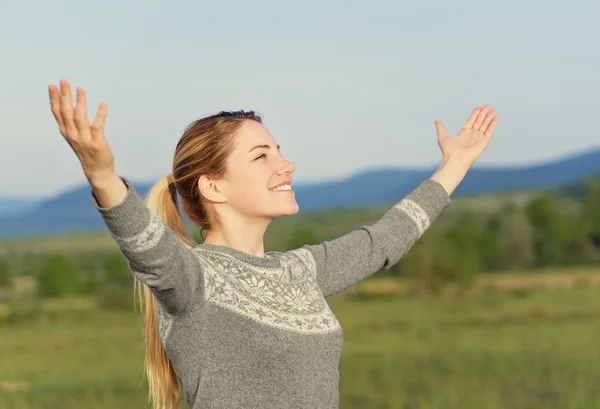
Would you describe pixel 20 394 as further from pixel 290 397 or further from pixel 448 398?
pixel 290 397

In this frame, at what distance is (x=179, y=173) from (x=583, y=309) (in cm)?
2695

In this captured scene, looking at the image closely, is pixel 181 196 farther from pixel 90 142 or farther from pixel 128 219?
pixel 90 142

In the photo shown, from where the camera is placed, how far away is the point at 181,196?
311 cm

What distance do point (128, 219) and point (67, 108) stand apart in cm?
38

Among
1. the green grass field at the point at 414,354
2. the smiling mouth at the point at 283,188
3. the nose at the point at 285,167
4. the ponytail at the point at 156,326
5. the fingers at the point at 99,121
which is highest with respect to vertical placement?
the fingers at the point at 99,121

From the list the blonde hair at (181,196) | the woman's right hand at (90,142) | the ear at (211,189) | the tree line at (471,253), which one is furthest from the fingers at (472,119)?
the tree line at (471,253)

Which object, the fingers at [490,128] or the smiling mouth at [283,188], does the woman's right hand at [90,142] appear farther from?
the fingers at [490,128]

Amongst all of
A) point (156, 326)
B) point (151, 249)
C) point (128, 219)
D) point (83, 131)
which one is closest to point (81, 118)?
point (83, 131)

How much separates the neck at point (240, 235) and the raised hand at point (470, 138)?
3.42 feet

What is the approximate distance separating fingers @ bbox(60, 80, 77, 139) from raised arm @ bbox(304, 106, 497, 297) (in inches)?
50.0

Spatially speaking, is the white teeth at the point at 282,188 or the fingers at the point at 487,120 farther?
the fingers at the point at 487,120

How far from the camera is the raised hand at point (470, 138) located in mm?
3652

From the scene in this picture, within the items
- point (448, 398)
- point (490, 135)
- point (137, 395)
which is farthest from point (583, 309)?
point (490, 135)

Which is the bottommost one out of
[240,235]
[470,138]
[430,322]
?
[430,322]
